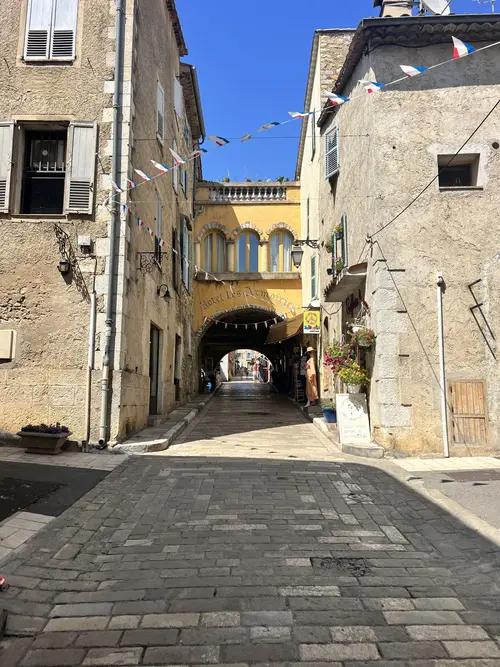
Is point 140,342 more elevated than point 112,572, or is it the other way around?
point 140,342

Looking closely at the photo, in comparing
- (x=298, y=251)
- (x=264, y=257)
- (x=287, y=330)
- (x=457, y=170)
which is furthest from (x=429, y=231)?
(x=264, y=257)

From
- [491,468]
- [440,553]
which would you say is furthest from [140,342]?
[440,553]

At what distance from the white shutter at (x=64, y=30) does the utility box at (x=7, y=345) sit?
5.15 meters

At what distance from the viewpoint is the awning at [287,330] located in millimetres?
17438

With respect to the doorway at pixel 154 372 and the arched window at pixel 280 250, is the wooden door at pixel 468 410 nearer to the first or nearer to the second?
the doorway at pixel 154 372

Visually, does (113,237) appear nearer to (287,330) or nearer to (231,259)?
(287,330)

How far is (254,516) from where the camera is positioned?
5.14m

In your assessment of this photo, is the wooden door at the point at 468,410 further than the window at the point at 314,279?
No

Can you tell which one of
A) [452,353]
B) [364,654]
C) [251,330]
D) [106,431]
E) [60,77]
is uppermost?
[60,77]

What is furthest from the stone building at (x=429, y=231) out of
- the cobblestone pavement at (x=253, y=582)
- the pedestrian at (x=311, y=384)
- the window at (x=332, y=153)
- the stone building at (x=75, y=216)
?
the pedestrian at (x=311, y=384)

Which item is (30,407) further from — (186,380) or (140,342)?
(186,380)

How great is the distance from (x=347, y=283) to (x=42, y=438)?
6185mm

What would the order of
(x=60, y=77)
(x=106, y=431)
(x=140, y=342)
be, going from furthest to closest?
(x=140, y=342) → (x=60, y=77) → (x=106, y=431)

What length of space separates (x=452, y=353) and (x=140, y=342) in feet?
19.0
